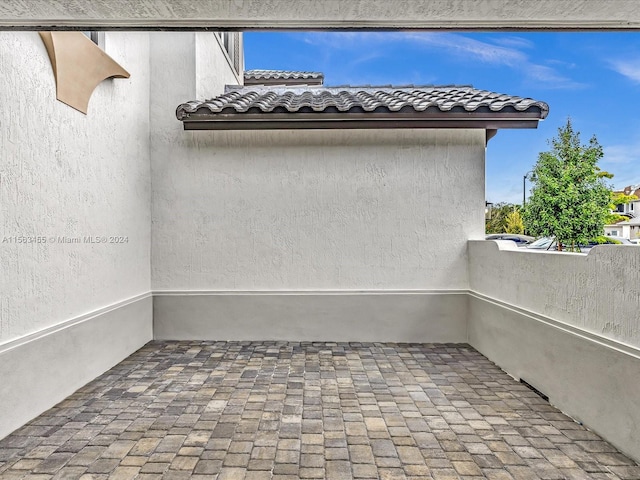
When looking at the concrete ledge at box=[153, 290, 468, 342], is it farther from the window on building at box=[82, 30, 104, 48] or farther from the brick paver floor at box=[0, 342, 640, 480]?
A: the window on building at box=[82, 30, 104, 48]

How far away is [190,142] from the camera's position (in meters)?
6.92

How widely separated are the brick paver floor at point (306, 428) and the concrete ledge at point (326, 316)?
3.91 feet

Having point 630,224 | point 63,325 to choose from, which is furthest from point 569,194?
point 63,325

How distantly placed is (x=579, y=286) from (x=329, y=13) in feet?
12.5

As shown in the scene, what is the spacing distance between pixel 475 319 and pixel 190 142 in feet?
19.8

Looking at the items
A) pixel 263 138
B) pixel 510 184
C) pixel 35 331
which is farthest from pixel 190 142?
pixel 510 184

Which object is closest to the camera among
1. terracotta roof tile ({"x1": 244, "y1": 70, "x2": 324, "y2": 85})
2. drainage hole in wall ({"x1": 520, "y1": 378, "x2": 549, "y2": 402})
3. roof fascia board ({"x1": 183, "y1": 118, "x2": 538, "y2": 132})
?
drainage hole in wall ({"x1": 520, "y1": 378, "x2": 549, "y2": 402})

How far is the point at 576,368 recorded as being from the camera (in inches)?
159

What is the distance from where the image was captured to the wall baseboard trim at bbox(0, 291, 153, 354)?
12.5 feet

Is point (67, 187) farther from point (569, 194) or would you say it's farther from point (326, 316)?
point (569, 194)

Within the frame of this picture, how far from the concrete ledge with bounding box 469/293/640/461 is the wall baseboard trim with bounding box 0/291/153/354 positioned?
5872mm

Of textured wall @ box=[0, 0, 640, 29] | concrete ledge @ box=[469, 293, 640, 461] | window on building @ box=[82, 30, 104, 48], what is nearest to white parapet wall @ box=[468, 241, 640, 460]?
concrete ledge @ box=[469, 293, 640, 461]

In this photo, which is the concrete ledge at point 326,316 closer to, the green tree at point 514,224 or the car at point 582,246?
the car at point 582,246

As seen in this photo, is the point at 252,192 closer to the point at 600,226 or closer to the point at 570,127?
the point at 600,226
